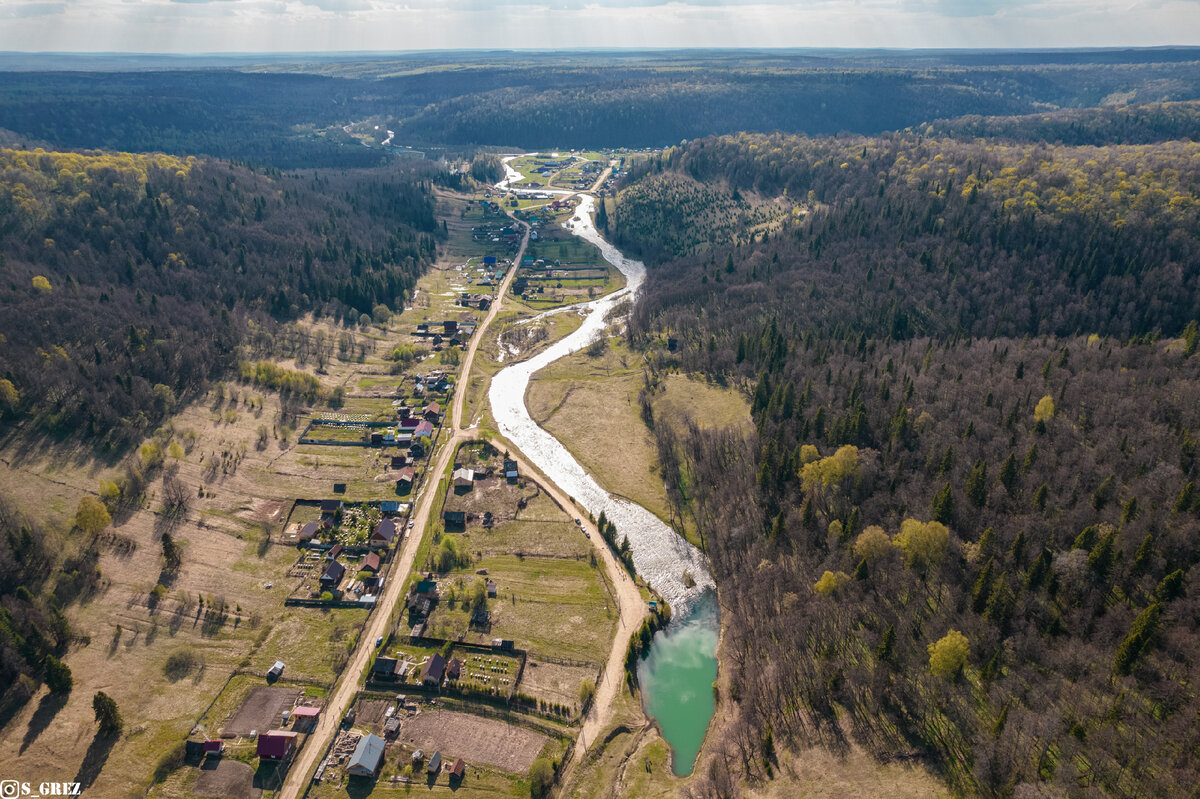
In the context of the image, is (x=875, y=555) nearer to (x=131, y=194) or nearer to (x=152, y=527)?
(x=152, y=527)

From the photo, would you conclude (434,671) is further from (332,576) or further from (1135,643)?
(1135,643)

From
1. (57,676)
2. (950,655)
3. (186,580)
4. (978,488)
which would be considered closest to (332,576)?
(186,580)

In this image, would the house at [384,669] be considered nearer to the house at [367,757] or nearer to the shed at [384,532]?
the house at [367,757]

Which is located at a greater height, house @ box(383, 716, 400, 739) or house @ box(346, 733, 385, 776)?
house @ box(346, 733, 385, 776)

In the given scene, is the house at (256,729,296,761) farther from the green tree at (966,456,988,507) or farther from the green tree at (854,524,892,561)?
the green tree at (966,456,988,507)

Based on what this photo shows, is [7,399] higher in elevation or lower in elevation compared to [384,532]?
higher

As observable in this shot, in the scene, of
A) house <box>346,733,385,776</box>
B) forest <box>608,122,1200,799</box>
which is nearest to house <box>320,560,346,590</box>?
house <box>346,733,385,776</box>

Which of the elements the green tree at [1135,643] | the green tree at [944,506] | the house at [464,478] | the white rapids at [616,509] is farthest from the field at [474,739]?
the green tree at [1135,643]
